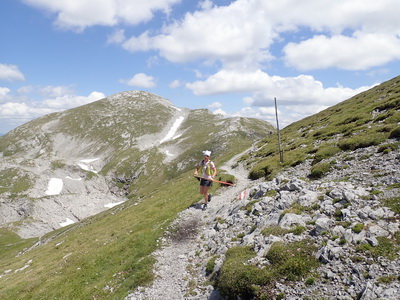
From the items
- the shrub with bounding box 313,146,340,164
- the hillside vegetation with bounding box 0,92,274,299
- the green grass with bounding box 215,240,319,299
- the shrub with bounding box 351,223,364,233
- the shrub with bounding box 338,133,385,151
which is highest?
the shrub with bounding box 338,133,385,151

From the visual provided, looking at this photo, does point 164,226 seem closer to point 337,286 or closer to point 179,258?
point 179,258

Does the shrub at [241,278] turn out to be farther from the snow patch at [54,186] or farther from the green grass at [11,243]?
the snow patch at [54,186]

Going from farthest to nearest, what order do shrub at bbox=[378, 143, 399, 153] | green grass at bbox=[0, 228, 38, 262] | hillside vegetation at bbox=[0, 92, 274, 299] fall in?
green grass at bbox=[0, 228, 38, 262] < shrub at bbox=[378, 143, 399, 153] < hillside vegetation at bbox=[0, 92, 274, 299]

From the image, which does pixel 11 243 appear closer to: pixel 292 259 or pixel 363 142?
pixel 292 259

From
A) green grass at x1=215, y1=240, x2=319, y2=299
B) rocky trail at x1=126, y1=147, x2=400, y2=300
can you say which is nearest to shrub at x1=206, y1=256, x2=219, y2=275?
rocky trail at x1=126, y1=147, x2=400, y2=300

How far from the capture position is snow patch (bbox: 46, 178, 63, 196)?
6097 inches

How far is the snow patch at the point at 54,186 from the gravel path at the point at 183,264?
15566 cm

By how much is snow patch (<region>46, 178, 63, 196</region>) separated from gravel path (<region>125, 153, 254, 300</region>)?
15566 cm

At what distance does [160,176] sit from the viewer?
585 ft

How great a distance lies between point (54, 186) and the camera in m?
160

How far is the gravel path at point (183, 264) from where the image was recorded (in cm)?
1521

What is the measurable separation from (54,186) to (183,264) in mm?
169261

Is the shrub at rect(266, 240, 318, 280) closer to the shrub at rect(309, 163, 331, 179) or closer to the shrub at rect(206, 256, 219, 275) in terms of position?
the shrub at rect(206, 256, 219, 275)

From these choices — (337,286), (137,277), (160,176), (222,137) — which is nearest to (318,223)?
(337,286)
